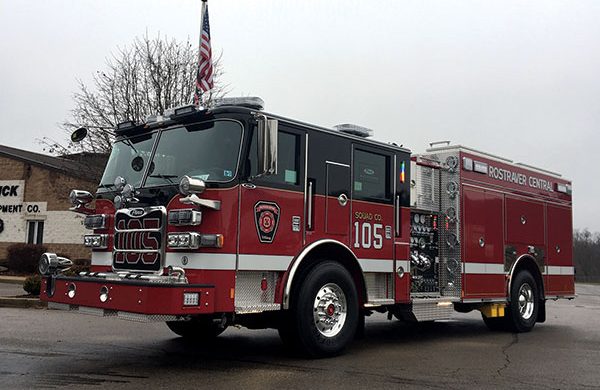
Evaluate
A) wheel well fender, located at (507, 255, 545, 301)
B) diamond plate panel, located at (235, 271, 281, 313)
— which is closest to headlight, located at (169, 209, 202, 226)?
diamond plate panel, located at (235, 271, 281, 313)

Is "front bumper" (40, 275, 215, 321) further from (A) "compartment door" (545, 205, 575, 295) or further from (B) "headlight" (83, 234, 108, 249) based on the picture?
(A) "compartment door" (545, 205, 575, 295)

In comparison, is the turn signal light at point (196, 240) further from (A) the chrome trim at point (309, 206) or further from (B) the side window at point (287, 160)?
(A) the chrome trim at point (309, 206)

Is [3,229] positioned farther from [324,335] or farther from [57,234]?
[324,335]

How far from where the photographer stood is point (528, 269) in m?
11.0

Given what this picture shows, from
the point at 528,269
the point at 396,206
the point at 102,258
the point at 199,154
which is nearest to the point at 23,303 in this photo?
the point at 102,258

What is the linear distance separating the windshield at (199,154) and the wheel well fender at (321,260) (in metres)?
1.30

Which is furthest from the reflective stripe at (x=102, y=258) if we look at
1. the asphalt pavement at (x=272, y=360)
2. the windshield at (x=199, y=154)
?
the asphalt pavement at (x=272, y=360)

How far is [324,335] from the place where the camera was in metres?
7.15

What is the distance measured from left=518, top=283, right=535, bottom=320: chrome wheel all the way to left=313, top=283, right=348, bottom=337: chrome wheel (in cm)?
472

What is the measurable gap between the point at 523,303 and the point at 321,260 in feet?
17.1

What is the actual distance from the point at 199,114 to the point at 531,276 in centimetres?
714

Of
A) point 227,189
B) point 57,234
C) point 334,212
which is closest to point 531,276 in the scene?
point 334,212

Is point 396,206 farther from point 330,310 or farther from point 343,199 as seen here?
point 330,310

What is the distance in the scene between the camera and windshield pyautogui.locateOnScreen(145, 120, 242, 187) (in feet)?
21.4
